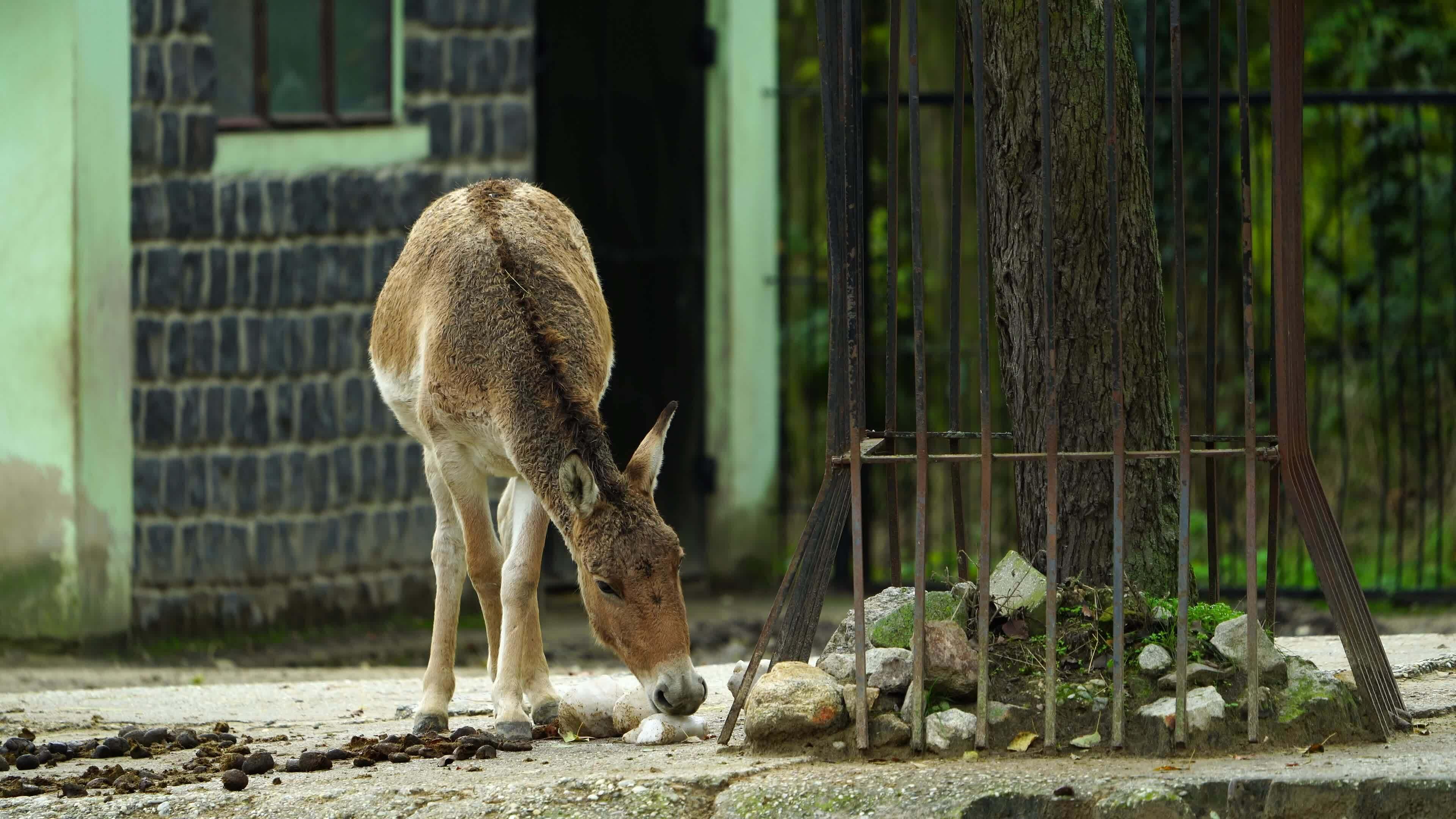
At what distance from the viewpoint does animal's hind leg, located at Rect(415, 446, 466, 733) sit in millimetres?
5750

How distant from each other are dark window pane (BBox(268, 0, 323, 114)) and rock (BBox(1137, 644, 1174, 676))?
6416 mm

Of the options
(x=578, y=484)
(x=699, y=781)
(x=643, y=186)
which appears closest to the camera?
(x=699, y=781)

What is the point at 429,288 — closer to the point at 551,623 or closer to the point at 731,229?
the point at 551,623

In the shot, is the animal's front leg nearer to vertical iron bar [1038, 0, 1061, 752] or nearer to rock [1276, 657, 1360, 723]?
vertical iron bar [1038, 0, 1061, 752]

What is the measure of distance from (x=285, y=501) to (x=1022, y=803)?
20.5 ft

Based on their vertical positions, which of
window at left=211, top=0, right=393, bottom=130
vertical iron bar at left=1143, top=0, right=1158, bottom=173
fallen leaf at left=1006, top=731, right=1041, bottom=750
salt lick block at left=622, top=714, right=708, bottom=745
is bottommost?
salt lick block at left=622, top=714, right=708, bottom=745

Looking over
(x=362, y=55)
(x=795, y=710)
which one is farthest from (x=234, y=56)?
(x=795, y=710)

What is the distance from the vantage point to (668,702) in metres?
4.97

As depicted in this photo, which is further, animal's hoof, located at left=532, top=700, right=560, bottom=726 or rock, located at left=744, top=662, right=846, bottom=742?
animal's hoof, located at left=532, top=700, right=560, bottom=726

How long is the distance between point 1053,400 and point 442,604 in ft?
7.61

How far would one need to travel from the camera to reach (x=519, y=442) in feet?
17.8

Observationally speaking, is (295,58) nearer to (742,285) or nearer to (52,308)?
(52,308)

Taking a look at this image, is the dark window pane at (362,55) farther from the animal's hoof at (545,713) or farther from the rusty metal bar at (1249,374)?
the rusty metal bar at (1249,374)

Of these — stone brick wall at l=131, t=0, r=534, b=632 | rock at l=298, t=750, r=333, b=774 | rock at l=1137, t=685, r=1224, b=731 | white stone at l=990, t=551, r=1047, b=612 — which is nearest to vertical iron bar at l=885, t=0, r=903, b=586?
white stone at l=990, t=551, r=1047, b=612
